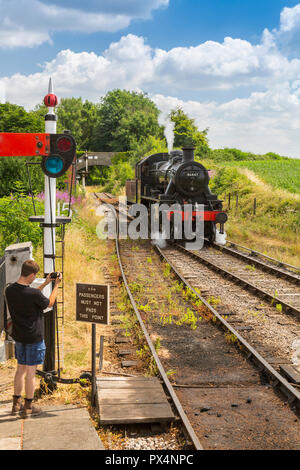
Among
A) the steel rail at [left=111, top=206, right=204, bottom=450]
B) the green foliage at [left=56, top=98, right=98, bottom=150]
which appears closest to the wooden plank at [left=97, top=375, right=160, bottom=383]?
the steel rail at [left=111, top=206, right=204, bottom=450]

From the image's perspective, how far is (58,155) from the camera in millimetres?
5023

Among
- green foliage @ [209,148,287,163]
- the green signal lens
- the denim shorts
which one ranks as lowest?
the denim shorts

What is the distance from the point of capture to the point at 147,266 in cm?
1307

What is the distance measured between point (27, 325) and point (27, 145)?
6.21ft

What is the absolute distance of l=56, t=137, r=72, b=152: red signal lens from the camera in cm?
502

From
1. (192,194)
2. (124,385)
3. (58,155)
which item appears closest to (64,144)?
(58,155)

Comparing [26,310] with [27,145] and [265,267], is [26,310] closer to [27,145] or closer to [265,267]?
[27,145]

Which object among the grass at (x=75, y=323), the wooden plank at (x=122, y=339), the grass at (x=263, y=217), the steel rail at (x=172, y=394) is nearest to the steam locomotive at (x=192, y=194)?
the grass at (x=263, y=217)

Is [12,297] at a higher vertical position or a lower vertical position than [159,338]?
higher

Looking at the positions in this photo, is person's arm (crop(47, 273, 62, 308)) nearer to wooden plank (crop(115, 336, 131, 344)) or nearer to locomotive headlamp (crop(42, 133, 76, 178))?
locomotive headlamp (crop(42, 133, 76, 178))
